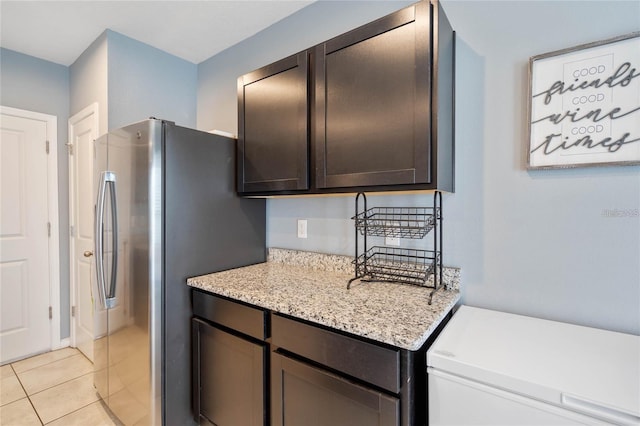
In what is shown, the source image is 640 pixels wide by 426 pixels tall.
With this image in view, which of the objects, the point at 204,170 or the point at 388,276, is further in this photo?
the point at 204,170

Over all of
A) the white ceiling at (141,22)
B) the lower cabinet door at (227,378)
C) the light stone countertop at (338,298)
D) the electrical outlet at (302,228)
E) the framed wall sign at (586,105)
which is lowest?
the lower cabinet door at (227,378)

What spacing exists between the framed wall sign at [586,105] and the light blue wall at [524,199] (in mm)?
44

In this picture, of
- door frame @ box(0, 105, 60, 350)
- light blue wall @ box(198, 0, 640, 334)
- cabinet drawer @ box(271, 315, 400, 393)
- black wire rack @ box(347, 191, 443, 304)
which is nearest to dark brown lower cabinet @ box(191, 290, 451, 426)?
cabinet drawer @ box(271, 315, 400, 393)

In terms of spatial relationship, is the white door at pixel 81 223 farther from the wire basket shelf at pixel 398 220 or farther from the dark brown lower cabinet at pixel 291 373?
the wire basket shelf at pixel 398 220

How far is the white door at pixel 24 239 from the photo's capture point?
2402 millimetres

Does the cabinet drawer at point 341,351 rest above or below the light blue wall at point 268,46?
below

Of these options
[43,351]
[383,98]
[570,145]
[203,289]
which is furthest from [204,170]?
[43,351]

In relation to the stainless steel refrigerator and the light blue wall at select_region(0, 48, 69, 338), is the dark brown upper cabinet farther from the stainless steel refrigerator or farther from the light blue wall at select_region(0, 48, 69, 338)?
the light blue wall at select_region(0, 48, 69, 338)

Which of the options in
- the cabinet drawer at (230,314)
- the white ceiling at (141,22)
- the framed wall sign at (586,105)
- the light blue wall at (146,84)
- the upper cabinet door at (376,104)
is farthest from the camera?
the light blue wall at (146,84)

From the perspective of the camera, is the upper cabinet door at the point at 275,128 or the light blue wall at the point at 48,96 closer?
the upper cabinet door at the point at 275,128

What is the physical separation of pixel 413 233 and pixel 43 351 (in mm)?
3280

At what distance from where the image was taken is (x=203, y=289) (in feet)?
4.94

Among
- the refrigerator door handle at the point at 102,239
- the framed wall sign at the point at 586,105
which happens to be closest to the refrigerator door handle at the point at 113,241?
the refrigerator door handle at the point at 102,239

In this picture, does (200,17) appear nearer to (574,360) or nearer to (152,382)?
(152,382)
